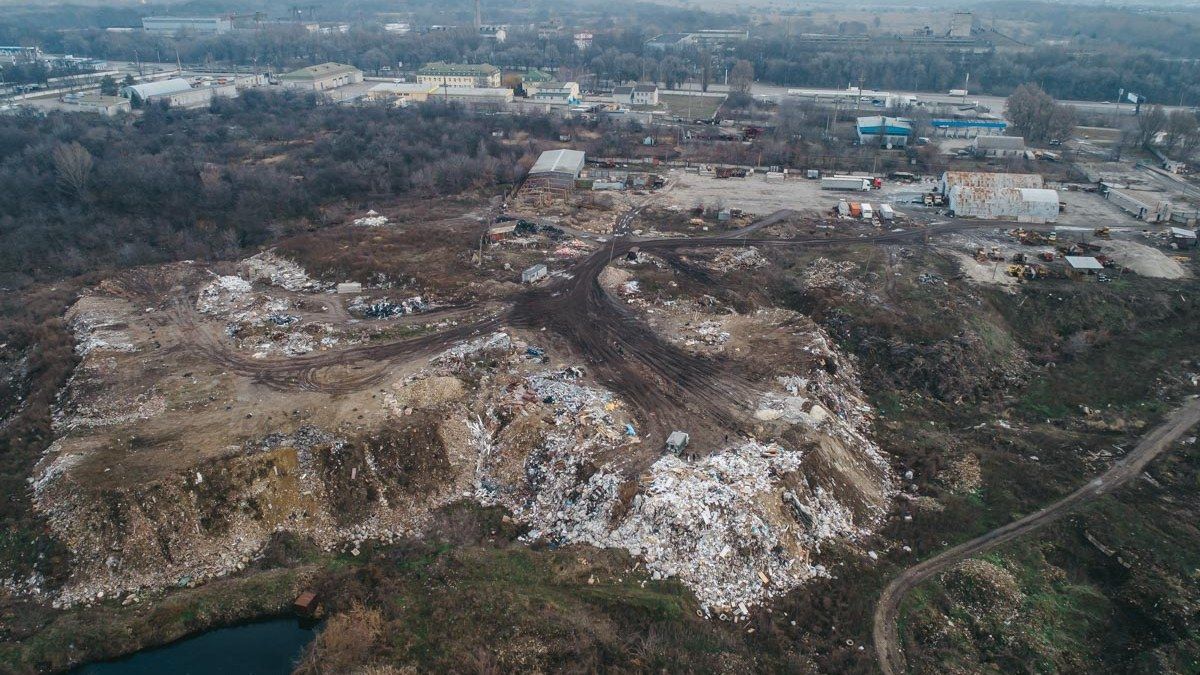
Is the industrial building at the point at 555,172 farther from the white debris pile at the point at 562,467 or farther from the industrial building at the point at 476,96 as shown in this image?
the industrial building at the point at 476,96

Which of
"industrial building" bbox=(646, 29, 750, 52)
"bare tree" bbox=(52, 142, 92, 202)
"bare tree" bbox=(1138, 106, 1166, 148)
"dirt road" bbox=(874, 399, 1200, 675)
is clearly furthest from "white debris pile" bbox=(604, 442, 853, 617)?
"industrial building" bbox=(646, 29, 750, 52)

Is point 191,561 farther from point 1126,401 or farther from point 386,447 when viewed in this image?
point 1126,401

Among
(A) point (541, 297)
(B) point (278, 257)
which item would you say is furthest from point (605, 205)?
(B) point (278, 257)

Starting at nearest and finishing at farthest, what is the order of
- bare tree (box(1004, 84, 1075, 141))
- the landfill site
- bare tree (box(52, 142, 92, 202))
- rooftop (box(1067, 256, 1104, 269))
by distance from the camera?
1. the landfill site
2. rooftop (box(1067, 256, 1104, 269))
3. bare tree (box(52, 142, 92, 202))
4. bare tree (box(1004, 84, 1075, 141))

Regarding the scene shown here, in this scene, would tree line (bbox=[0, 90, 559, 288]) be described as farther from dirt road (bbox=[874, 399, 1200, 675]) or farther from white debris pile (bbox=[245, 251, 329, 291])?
dirt road (bbox=[874, 399, 1200, 675])

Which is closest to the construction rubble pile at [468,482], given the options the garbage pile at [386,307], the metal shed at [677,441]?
the metal shed at [677,441]

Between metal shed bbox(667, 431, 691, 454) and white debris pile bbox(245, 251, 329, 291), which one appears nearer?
metal shed bbox(667, 431, 691, 454)
